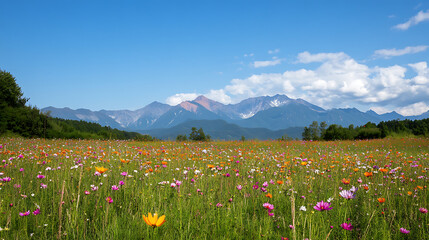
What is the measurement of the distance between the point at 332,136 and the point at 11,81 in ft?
139

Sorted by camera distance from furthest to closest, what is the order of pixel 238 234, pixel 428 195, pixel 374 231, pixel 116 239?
pixel 428 195, pixel 374 231, pixel 238 234, pixel 116 239

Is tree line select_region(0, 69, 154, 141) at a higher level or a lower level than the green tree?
lower

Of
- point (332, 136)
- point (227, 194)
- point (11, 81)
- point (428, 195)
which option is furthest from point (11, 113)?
point (332, 136)

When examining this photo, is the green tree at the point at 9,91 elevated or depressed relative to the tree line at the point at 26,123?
elevated

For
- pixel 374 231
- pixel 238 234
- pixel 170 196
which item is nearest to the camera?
pixel 238 234

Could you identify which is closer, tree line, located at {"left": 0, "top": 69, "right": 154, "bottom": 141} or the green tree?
tree line, located at {"left": 0, "top": 69, "right": 154, "bottom": 141}

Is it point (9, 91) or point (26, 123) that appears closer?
point (26, 123)

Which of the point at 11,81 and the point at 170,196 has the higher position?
the point at 11,81

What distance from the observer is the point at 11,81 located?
3141 centimetres

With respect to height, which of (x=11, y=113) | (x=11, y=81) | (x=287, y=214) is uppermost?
(x=11, y=81)

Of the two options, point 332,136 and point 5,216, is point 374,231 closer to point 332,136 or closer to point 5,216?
point 5,216

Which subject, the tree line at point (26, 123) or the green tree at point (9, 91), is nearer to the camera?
the tree line at point (26, 123)

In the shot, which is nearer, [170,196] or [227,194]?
[227,194]

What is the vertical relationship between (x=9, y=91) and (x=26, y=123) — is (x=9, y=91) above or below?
above
